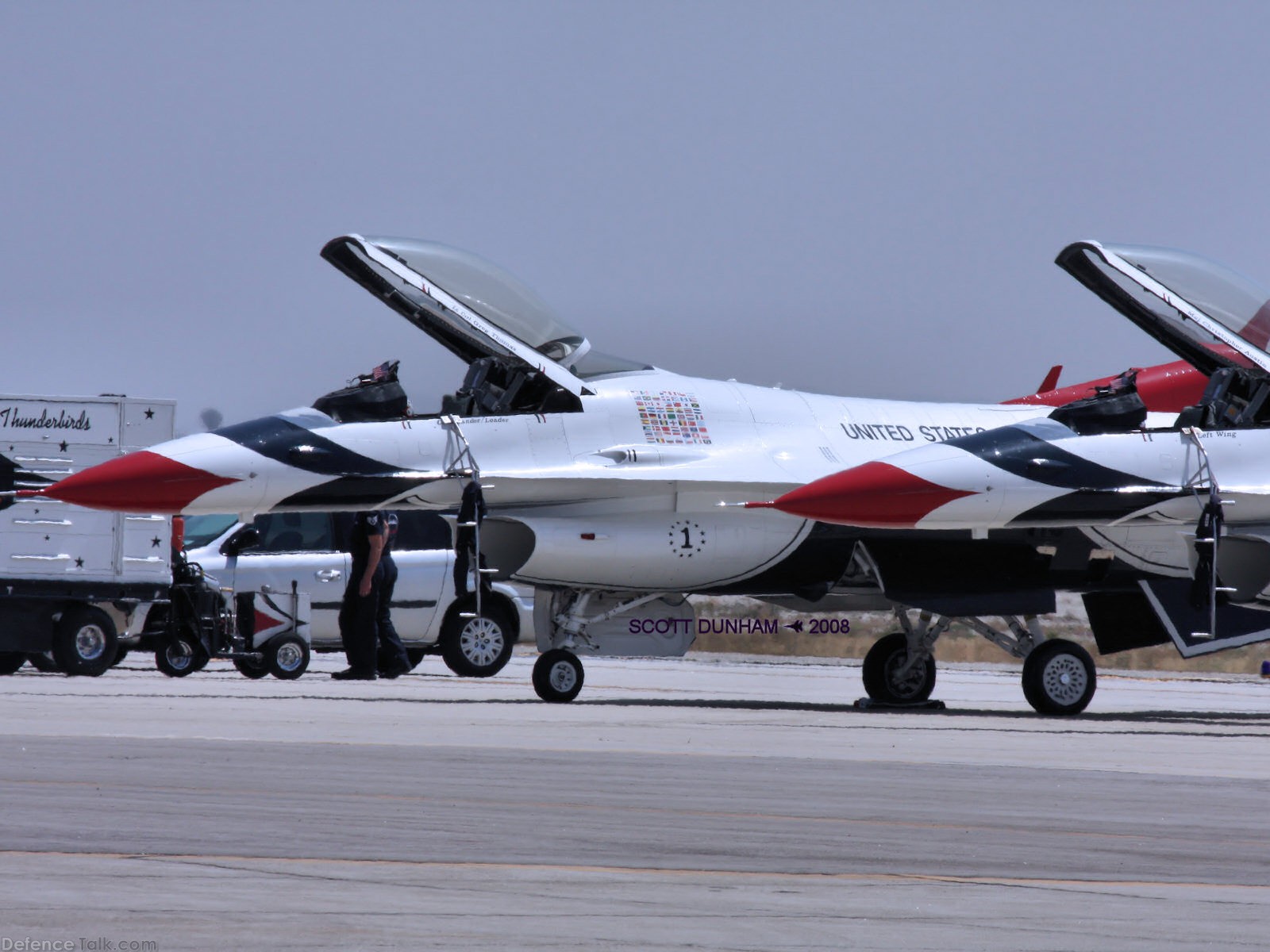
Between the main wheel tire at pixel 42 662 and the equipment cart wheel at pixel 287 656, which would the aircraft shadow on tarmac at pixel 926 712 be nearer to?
the equipment cart wheel at pixel 287 656

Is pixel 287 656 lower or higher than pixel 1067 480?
lower

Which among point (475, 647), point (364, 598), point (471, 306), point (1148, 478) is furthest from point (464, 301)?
point (1148, 478)

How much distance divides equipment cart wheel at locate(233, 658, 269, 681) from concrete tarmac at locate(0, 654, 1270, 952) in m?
7.07

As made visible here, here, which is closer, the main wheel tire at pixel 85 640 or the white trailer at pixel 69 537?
the white trailer at pixel 69 537

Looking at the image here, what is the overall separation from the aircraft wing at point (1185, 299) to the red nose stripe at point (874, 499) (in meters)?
3.31

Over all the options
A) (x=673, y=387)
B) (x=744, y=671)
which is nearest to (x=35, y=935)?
(x=673, y=387)

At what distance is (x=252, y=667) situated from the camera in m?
20.7

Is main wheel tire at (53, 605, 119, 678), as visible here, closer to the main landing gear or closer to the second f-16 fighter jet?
the second f-16 fighter jet

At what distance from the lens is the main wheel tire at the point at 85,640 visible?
1889 centimetres

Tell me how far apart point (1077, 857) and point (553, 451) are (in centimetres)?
1034

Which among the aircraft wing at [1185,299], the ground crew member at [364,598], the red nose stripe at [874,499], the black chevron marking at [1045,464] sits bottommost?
the ground crew member at [364,598]

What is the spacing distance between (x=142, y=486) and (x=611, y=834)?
924 centimetres

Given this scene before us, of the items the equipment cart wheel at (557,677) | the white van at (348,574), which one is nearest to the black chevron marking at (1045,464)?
the equipment cart wheel at (557,677)

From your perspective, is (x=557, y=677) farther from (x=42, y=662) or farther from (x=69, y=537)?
(x=42, y=662)
